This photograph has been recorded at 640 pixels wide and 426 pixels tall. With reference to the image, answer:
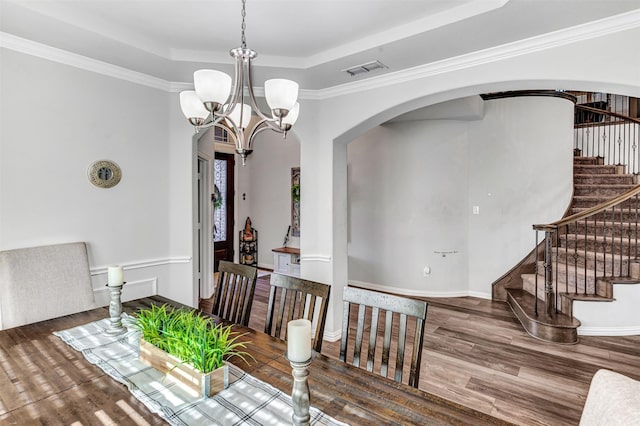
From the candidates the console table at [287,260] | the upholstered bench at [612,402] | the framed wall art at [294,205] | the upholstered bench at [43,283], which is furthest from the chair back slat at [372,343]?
the framed wall art at [294,205]

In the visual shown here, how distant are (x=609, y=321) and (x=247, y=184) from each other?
6.36m

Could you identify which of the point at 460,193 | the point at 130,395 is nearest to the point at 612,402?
the point at 130,395

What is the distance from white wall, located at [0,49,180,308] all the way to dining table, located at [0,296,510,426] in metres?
1.26

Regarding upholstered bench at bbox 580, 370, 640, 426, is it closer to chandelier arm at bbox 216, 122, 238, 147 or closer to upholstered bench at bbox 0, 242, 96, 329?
chandelier arm at bbox 216, 122, 238, 147

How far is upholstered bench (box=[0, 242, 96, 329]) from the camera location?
2.11 metres

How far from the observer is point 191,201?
11.0ft

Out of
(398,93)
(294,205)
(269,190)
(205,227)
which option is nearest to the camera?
(398,93)

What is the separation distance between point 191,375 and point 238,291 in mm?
911

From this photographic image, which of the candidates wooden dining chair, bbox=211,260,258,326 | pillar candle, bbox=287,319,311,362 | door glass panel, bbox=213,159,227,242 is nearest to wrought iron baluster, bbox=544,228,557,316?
wooden dining chair, bbox=211,260,258,326

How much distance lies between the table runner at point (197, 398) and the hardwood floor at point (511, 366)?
71.3 inches

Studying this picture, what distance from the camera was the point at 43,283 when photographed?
7.41 ft

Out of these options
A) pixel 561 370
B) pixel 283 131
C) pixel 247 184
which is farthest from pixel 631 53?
Result: pixel 247 184

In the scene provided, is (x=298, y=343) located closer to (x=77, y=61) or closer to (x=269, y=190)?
(x=77, y=61)

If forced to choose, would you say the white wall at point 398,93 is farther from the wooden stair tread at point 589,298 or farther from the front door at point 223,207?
the front door at point 223,207
